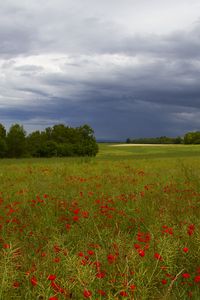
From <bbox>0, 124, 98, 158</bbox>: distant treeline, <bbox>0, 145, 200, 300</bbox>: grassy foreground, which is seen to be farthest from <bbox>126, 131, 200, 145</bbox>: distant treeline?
<bbox>0, 145, 200, 300</bbox>: grassy foreground

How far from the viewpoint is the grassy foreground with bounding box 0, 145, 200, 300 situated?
2943 millimetres

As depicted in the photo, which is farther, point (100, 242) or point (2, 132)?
point (2, 132)

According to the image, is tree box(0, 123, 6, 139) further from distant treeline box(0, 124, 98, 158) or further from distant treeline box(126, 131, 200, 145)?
distant treeline box(126, 131, 200, 145)

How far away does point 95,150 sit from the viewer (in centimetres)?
6700

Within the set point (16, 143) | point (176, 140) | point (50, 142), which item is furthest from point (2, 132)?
point (176, 140)

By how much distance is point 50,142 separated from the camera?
2677 inches

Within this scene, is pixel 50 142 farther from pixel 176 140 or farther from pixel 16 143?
pixel 176 140

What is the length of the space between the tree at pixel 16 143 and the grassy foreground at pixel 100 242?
59.5 m

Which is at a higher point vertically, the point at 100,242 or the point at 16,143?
the point at 16,143

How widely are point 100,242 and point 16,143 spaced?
68845 mm

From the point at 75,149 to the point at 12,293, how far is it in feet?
206

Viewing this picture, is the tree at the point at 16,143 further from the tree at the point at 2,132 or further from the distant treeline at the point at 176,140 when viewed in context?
the distant treeline at the point at 176,140

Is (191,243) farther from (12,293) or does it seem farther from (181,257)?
(12,293)

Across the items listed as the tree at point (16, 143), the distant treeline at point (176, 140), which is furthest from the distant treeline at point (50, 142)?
the distant treeline at point (176, 140)
